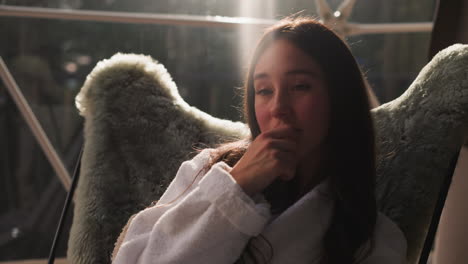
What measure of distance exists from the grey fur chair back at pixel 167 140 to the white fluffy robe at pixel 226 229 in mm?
132

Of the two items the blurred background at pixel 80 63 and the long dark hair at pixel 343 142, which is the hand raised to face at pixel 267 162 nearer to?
the long dark hair at pixel 343 142

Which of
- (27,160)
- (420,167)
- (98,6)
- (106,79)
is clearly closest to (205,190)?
(420,167)

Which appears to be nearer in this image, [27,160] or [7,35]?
[7,35]

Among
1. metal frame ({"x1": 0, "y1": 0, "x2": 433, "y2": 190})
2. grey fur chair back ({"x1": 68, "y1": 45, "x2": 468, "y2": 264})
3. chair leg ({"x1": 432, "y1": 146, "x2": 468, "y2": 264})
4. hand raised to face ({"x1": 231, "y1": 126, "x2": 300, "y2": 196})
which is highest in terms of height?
metal frame ({"x1": 0, "y1": 0, "x2": 433, "y2": 190})

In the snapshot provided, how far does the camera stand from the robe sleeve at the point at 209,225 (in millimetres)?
637

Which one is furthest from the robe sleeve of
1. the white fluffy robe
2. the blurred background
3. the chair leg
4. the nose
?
the blurred background

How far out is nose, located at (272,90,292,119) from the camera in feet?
2.24

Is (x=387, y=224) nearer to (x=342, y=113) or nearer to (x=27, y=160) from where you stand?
(x=342, y=113)

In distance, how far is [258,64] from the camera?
0.75 meters

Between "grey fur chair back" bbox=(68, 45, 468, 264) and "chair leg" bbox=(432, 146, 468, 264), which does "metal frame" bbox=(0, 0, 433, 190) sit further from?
"chair leg" bbox=(432, 146, 468, 264)

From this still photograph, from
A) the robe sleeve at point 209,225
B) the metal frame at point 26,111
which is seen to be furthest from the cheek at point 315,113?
the metal frame at point 26,111

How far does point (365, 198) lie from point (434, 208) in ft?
0.59

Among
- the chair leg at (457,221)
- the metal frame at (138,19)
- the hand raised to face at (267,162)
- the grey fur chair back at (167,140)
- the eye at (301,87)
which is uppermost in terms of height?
the eye at (301,87)

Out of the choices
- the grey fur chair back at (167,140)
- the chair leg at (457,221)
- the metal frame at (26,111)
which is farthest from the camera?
the metal frame at (26,111)
